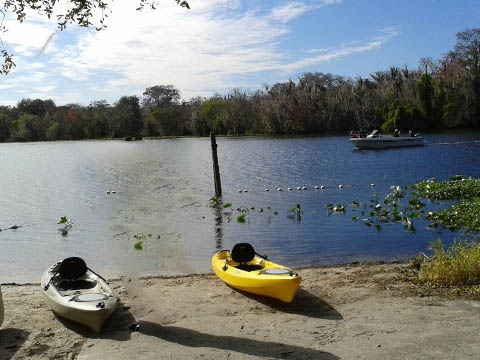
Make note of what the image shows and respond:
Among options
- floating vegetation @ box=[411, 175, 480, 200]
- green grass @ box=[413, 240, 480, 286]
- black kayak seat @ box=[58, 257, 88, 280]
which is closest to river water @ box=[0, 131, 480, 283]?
floating vegetation @ box=[411, 175, 480, 200]

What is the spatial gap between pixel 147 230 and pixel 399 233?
9415mm

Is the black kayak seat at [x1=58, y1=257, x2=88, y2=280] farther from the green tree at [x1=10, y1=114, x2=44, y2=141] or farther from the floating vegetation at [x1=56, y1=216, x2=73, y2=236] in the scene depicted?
the green tree at [x1=10, y1=114, x2=44, y2=141]

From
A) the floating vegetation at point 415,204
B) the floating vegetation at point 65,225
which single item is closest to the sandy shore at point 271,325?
the floating vegetation at point 65,225

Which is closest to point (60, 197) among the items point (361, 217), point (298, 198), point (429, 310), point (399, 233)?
point (298, 198)

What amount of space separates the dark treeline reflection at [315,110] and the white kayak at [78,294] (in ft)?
257

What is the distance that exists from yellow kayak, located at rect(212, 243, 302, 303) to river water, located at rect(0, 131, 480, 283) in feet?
7.55

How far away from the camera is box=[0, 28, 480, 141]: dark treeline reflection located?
8262 centimetres

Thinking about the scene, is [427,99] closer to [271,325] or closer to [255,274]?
[255,274]

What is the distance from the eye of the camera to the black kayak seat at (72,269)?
10523mm

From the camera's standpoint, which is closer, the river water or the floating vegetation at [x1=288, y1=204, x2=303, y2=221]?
the river water

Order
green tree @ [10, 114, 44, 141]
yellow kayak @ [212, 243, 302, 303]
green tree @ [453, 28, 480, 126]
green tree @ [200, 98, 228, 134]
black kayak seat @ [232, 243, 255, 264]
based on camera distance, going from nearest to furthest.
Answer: yellow kayak @ [212, 243, 302, 303], black kayak seat @ [232, 243, 255, 264], green tree @ [453, 28, 480, 126], green tree @ [200, 98, 228, 134], green tree @ [10, 114, 44, 141]

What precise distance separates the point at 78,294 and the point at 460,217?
12.8 metres

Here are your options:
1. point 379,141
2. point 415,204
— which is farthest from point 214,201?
point 379,141

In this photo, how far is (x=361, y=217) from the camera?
19.2m
